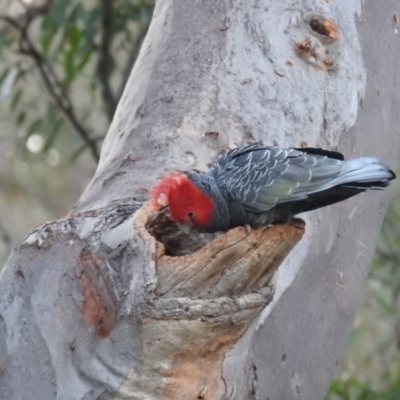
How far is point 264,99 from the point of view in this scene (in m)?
1.99

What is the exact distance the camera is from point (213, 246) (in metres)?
1.47

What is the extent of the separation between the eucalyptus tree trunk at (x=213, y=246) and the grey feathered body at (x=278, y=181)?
116 millimetres

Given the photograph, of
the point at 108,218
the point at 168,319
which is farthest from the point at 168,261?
the point at 108,218

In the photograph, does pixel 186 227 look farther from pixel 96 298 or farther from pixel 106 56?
pixel 106 56

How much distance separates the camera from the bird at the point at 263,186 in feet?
5.57

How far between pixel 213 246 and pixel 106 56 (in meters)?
2.27

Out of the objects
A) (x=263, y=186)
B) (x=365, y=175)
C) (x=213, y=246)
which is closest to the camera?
(x=213, y=246)

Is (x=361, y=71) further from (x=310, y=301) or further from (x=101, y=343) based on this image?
(x=101, y=343)

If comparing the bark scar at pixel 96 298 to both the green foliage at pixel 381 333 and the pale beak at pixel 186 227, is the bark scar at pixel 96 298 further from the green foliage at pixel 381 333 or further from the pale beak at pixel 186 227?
the green foliage at pixel 381 333

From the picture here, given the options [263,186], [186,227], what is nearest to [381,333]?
[263,186]

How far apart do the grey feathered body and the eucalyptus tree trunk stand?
116 mm

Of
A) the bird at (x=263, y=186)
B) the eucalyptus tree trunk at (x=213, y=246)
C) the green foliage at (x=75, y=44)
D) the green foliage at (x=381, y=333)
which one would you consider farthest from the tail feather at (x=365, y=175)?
the green foliage at (x=75, y=44)

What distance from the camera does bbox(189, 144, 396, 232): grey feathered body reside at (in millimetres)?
1711

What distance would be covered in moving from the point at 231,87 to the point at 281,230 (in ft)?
1.75
